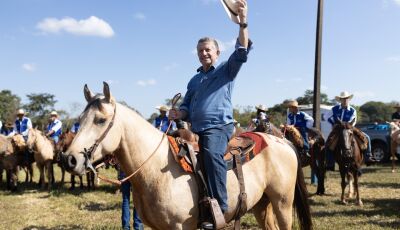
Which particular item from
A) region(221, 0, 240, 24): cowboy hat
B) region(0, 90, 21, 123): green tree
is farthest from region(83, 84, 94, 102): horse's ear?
region(0, 90, 21, 123): green tree

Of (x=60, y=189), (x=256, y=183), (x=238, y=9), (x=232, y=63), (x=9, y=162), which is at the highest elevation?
(x=238, y=9)

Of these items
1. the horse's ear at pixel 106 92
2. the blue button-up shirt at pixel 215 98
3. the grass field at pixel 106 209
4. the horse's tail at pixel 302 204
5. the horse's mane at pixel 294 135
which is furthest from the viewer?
the horse's mane at pixel 294 135

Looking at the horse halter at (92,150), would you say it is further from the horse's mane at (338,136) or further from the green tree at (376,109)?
the green tree at (376,109)

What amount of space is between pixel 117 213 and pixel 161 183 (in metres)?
5.53

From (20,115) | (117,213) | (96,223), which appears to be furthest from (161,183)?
(20,115)

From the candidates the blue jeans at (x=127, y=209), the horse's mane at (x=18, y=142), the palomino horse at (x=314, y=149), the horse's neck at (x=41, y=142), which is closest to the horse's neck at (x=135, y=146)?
the blue jeans at (x=127, y=209)

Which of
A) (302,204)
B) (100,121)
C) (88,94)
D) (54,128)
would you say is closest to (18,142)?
(54,128)

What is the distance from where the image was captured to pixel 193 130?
12.1 ft

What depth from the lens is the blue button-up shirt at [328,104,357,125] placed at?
31.8ft

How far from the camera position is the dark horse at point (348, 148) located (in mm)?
9219

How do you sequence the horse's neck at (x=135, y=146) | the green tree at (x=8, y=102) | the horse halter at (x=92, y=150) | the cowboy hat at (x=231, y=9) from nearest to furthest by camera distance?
the horse halter at (x=92, y=150) → the cowboy hat at (x=231, y=9) → the horse's neck at (x=135, y=146) → the green tree at (x=8, y=102)

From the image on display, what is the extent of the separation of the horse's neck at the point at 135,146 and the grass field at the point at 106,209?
3.93m

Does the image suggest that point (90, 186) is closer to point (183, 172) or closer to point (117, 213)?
point (117, 213)

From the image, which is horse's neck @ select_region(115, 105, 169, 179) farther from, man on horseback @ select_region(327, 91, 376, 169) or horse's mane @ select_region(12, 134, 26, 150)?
horse's mane @ select_region(12, 134, 26, 150)
